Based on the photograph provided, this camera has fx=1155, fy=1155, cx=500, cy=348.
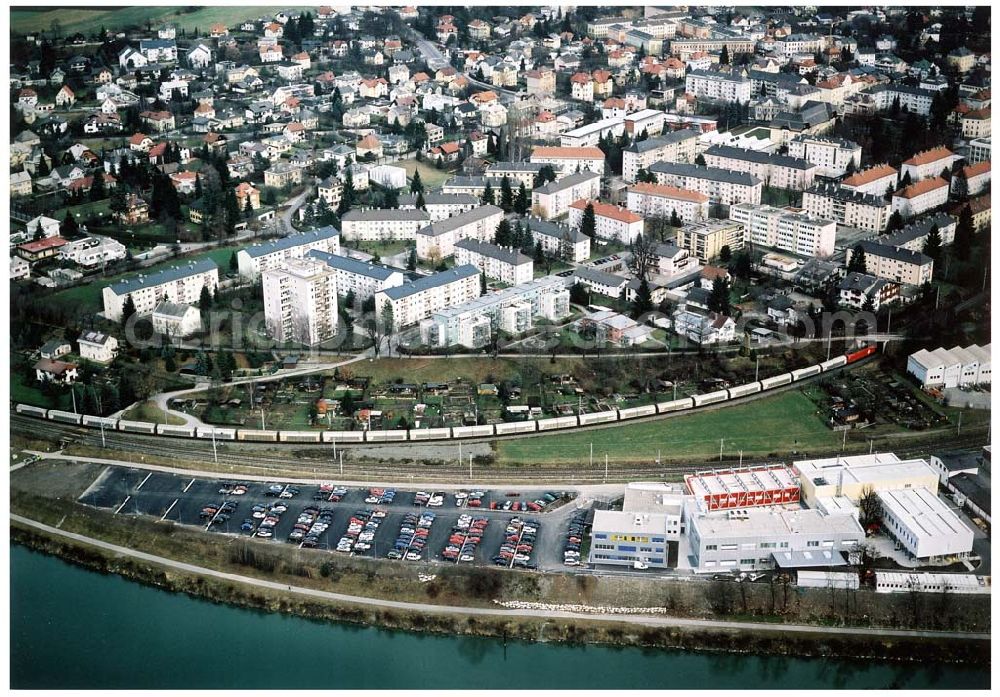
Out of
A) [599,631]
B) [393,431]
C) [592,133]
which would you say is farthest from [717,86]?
[599,631]

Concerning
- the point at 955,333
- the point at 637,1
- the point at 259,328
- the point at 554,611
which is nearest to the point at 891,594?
the point at 554,611

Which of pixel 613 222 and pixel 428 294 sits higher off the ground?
pixel 613 222

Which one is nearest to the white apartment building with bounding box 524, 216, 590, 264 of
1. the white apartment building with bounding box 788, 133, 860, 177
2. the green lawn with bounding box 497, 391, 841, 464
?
the green lawn with bounding box 497, 391, 841, 464

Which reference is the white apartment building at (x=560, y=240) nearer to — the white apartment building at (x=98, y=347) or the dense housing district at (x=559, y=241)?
the dense housing district at (x=559, y=241)

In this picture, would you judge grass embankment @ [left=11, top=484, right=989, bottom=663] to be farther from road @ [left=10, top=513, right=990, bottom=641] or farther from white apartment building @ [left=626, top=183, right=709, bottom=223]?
white apartment building @ [left=626, top=183, right=709, bottom=223]

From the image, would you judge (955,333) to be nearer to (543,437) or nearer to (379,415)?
(543,437)

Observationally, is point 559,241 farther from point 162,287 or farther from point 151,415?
point 151,415
